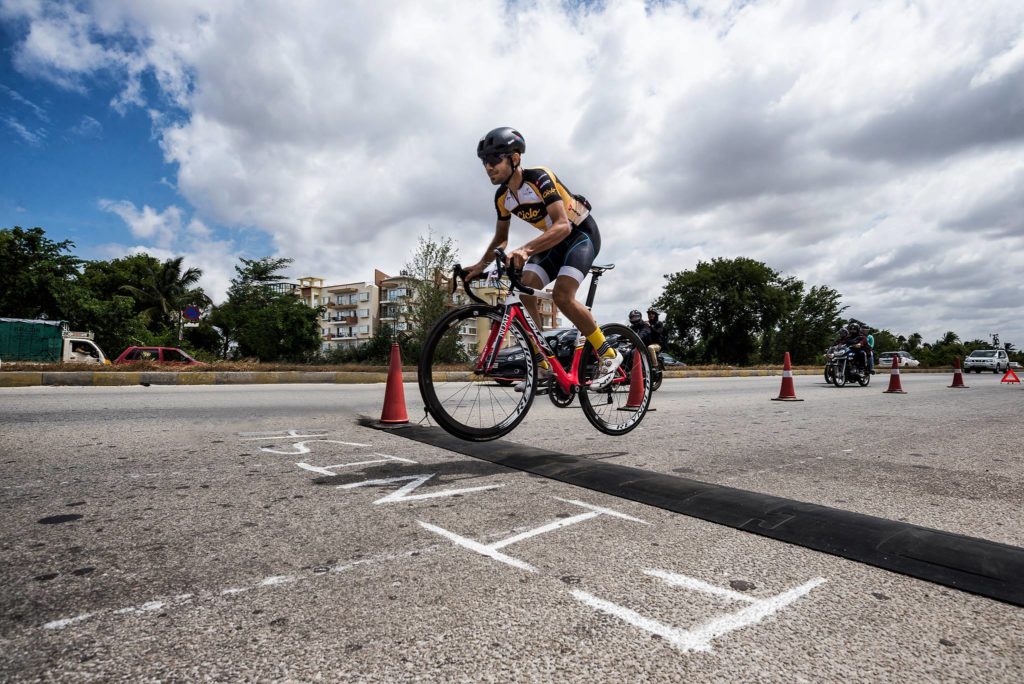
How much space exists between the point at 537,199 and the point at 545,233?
1.03ft

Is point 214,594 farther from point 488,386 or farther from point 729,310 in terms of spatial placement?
point 729,310

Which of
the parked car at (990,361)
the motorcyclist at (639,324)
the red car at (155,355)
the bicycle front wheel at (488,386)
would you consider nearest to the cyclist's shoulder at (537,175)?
the bicycle front wheel at (488,386)

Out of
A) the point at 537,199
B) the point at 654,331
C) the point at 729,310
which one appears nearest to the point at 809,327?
the point at 729,310

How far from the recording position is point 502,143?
12.1ft

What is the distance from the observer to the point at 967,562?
188 cm

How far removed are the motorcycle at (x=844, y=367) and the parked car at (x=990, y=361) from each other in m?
32.4

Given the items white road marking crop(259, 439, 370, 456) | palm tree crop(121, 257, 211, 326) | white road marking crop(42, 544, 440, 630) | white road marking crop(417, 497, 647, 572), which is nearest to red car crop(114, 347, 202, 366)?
white road marking crop(259, 439, 370, 456)

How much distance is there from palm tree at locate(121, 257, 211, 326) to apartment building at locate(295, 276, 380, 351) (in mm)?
49679

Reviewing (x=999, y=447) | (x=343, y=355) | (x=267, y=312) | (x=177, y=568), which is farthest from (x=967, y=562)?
(x=267, y=312)

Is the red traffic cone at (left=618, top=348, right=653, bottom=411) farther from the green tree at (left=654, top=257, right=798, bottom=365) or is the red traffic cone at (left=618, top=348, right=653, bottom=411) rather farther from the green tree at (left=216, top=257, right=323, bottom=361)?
the green tree at (left=654, top=257, right=798, bottom=365)

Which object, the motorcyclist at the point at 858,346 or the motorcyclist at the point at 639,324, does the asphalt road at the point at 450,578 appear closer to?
the motorcyclist at the point at 639,324

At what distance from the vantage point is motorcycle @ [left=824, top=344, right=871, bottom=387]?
605 inches

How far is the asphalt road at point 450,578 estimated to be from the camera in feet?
4.20

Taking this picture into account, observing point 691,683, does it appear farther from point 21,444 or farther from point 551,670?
point 21,444
